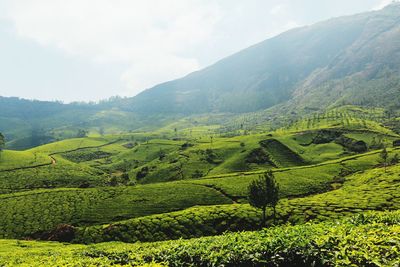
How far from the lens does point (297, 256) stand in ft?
52.2

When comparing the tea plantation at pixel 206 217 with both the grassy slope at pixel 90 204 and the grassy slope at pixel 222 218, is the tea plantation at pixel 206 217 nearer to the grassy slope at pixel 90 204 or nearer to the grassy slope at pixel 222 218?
the grassy slope at pixel 222 218

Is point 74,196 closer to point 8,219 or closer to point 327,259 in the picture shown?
point 8,219

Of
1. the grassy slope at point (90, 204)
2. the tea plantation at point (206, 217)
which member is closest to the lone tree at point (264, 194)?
the tea plantation at point (206, 217)

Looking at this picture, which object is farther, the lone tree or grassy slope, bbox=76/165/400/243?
grassy slope, bbox=76/165/400/243

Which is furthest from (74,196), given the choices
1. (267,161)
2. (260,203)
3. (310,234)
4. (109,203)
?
(310,234)

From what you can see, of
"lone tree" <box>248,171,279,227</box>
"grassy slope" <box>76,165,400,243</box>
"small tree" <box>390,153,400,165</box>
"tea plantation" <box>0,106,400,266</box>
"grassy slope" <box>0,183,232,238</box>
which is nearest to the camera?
"tea plantation" <box>0,106,400,266</box>

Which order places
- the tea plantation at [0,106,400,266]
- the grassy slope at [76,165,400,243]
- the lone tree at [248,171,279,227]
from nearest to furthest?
the tea plantation at [0,106,400,266]
the lone tree at [248,171,279,227]
the grassy slope at [76,165,400,243]

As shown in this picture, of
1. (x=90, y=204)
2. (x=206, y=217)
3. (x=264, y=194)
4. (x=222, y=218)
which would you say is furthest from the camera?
(x=90, y=204)

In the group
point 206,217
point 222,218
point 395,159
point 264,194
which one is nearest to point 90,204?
point 206,217

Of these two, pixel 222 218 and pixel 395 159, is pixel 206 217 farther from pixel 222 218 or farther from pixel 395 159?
pixel 395 159

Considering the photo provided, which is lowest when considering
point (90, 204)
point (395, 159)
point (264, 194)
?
point (90, 204)

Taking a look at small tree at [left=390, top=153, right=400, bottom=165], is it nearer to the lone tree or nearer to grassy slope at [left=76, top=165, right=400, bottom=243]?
grassy slope at [left=76, top=165, right=400, bottom=243]

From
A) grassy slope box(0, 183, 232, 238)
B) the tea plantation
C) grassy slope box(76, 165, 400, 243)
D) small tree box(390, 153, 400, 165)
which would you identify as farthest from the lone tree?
small tree box(390, 153, 400, 165)

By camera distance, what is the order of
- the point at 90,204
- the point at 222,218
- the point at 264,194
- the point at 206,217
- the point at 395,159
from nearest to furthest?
the point at 264,194 < the point at 222,218 < the point at 206,217 < the point at 90,204 < the point at 395,159
